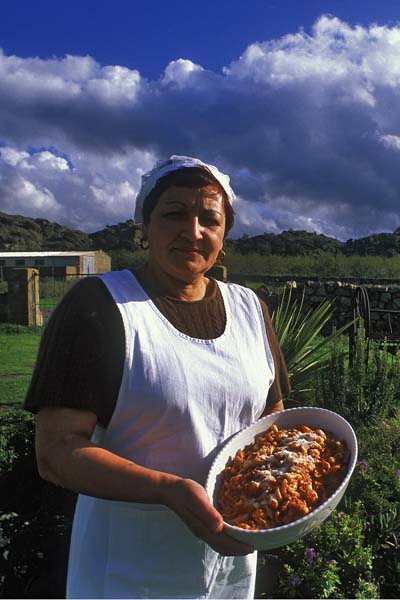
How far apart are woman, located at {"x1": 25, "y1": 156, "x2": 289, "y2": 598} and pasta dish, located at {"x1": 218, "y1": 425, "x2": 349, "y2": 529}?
7cm

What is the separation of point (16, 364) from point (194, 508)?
755 cm

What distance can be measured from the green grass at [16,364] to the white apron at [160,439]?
15.4ft

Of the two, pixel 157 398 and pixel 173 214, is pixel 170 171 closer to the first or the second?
pixel 173 214

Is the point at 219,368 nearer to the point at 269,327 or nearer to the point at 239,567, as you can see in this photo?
the point at 269,327

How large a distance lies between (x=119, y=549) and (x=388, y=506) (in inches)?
70.1

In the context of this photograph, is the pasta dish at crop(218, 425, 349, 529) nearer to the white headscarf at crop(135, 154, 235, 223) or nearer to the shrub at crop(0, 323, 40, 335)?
the white headscarf at crop(135, 154, 235, 223)

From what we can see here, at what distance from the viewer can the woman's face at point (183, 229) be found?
134cm

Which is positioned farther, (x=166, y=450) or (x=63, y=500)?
(x=63, y=500)

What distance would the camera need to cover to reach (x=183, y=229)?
1.34 m

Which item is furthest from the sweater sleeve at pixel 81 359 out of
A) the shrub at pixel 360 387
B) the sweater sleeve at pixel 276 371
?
the shrub at pixel 360 387

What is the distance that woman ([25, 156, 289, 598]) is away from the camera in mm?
1134

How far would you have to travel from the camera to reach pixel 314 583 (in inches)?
84.7

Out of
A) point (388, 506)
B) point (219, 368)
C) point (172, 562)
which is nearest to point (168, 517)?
point (172, 562)

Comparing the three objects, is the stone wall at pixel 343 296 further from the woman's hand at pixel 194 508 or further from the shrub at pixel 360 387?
the woman's hand at pixel 194 508
